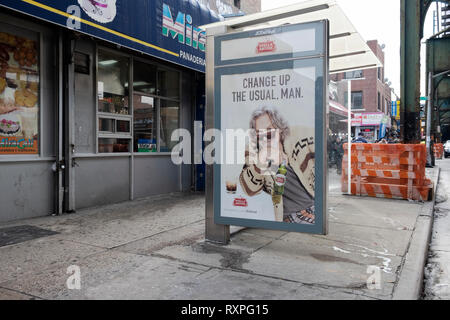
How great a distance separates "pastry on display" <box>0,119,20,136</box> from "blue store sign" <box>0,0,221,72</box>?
185 centimetres

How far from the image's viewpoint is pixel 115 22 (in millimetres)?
6672

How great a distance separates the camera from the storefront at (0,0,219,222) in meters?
6.03

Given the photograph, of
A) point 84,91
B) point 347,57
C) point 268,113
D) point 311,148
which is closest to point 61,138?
point 84,91

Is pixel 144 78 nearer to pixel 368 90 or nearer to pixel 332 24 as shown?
pixel 332 24

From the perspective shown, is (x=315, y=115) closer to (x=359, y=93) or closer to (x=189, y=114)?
(x=189, y=114)

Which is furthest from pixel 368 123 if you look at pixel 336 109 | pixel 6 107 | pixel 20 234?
pixel 20 234

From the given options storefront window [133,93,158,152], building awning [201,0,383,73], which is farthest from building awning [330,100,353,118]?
storefront window [133,93,158,152]

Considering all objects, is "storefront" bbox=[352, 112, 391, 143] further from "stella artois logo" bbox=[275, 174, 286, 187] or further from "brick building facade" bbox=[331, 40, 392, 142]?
"stella artois logo" bbox=[275, 174, 286, 187]

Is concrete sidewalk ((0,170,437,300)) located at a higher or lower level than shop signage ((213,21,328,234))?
lower

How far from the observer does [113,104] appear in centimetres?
801

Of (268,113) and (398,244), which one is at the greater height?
(268,113)

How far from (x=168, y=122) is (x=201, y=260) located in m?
6.04

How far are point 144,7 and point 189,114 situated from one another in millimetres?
3498

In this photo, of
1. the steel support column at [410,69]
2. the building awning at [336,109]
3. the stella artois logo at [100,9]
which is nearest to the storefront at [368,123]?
the building awning at [336,109]
